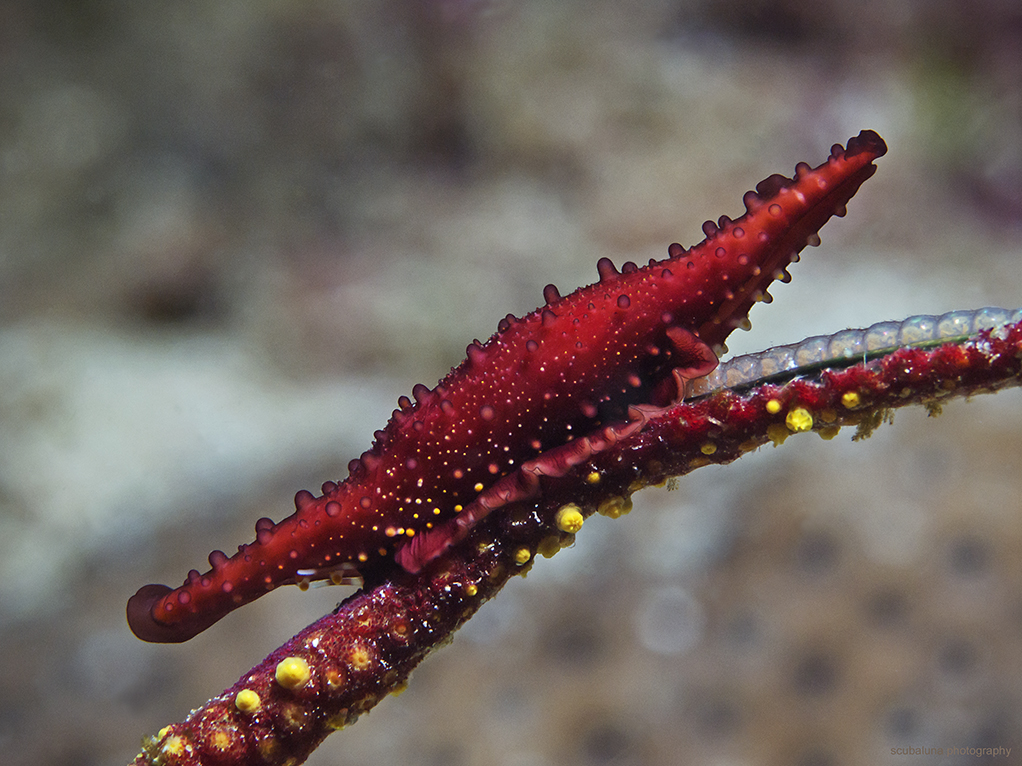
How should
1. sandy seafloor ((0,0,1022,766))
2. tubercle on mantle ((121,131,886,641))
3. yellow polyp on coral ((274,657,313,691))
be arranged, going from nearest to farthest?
yellow polyp on coral ((274,657,313,691)) < tubercle on mantle ((121,131,886,641)) < sandy seafloor ((0,0,1022,766))

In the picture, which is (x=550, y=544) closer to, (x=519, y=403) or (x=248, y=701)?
(x=519, y=403)

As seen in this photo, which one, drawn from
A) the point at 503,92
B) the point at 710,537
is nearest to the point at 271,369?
the point at 503,92

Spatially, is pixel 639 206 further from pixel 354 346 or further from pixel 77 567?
pixel 77 567

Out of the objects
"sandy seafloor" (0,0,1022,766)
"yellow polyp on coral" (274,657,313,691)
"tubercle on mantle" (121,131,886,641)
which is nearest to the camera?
"yellow polyp on coral" (274,657,313,691)

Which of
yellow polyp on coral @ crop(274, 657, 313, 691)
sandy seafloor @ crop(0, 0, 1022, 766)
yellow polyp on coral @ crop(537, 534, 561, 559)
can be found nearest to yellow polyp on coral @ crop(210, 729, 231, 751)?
yellow polyp on coral @ crop(274, 657, 313, 691)

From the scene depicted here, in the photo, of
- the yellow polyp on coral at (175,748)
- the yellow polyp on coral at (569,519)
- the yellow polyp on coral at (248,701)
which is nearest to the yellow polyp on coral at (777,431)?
the yellow polyp on coral at (569,519)

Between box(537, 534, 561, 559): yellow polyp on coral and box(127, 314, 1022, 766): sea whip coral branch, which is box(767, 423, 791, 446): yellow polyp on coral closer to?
box(127, 314, 1022, 766): sea whip coral branch

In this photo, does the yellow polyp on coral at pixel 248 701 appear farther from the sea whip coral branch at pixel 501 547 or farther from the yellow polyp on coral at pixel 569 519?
the yellow polyp on coral at pixel 569 519
